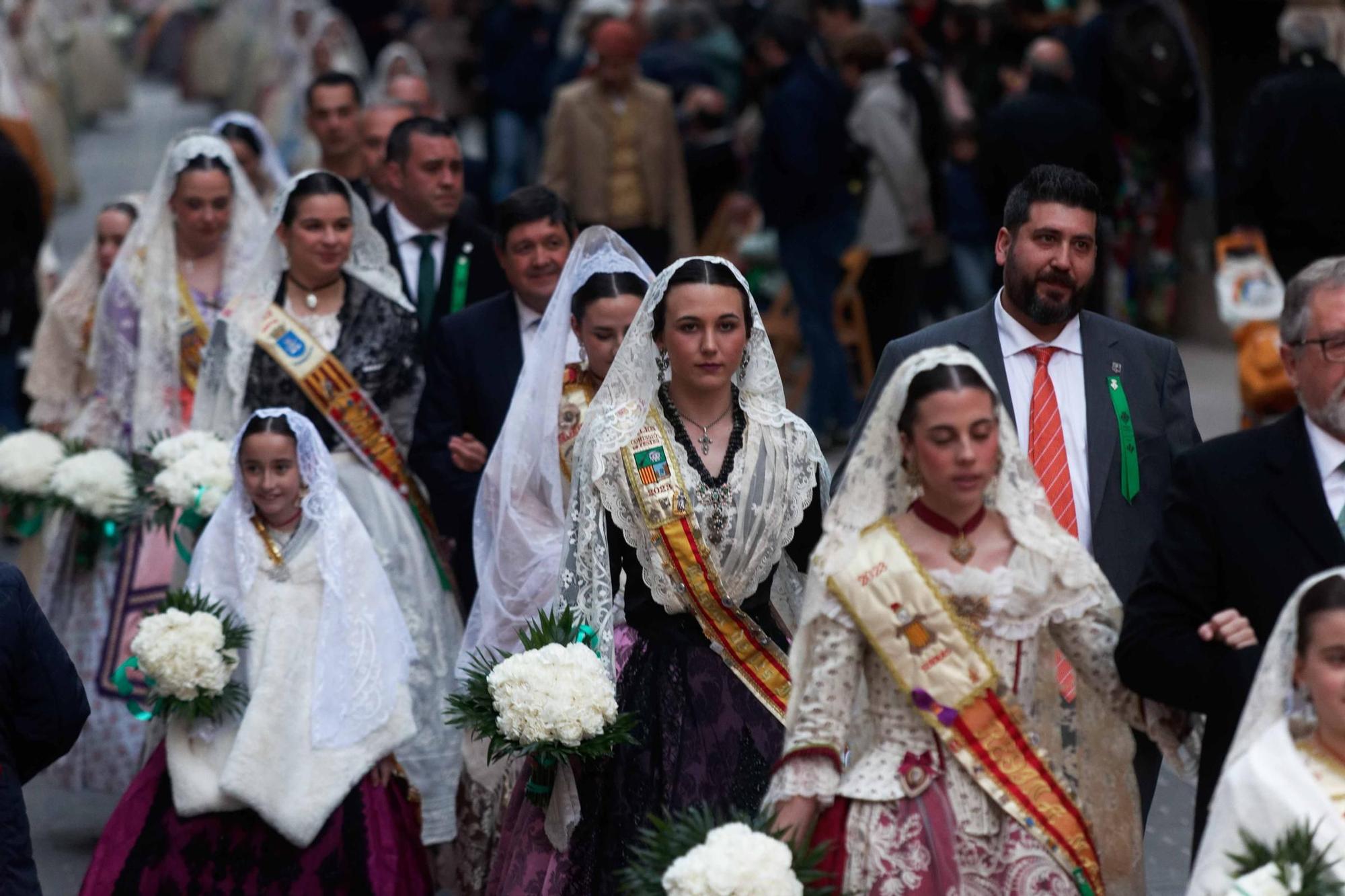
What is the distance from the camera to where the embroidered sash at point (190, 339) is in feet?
28.6

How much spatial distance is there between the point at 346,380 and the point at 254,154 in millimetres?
2648

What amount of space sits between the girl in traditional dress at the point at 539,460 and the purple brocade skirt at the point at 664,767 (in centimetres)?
81

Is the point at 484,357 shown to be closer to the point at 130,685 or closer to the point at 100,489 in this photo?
the point at 130,685

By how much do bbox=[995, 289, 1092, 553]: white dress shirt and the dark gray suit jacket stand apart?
2 cm

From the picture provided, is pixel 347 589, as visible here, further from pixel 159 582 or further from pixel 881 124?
pixel 881 124

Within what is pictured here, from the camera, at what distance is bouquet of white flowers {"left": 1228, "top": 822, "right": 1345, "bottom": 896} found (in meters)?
4.13

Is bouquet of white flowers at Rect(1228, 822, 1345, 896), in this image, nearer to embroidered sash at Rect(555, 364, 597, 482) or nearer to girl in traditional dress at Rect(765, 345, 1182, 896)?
girl in traditional dress at Rect(765, 345, 1182, 896)

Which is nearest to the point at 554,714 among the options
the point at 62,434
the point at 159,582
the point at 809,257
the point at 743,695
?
the point at 743,695

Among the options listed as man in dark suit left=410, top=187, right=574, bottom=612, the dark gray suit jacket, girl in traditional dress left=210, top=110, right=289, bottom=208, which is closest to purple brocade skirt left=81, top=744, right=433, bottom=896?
man in dark suit left=410, top=187, right=574, bottom=612

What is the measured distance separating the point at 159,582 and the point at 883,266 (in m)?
5.68

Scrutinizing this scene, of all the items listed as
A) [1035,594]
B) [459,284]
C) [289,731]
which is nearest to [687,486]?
[1035,594]

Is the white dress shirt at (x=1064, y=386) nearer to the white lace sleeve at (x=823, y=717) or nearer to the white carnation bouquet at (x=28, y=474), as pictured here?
the white lace sleeve at (x=823, y=717)

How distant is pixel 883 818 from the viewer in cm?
489

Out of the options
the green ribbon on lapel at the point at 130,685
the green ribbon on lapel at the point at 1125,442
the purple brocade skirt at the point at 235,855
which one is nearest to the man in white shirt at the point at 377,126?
the green ribbon on lapel at the point at 130,685
